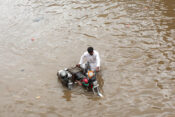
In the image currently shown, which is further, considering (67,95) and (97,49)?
(97,49)

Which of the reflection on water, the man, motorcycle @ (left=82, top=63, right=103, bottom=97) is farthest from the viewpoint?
the man

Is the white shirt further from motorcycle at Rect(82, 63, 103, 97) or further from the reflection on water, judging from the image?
the reflection on water

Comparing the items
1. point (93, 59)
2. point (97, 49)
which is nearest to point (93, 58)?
point (93, 59)

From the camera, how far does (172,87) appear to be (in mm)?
6320

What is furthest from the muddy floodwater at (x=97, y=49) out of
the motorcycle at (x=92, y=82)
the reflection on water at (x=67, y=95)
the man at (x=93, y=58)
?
the man at (x=93, y=58)

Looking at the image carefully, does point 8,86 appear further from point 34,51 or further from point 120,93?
point 120,93

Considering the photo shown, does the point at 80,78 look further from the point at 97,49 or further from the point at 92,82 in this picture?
the point at 97,49

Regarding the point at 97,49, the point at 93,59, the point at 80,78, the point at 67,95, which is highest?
the point at 93,59

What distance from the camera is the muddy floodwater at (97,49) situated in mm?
6027

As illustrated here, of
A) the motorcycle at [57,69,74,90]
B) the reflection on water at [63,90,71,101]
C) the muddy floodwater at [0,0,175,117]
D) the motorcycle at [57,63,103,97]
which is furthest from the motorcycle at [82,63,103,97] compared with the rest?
the reflection on water at [63,90,71,101]

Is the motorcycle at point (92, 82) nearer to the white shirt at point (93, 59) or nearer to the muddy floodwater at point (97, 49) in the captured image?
the muddy floodwater at point (97, 49)

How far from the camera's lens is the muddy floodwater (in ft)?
19.8

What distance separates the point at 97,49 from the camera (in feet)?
29.0

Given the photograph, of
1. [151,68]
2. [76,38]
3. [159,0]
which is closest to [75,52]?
A: [76,38]
